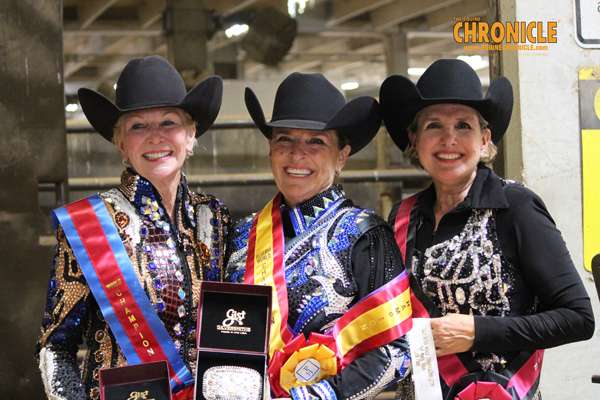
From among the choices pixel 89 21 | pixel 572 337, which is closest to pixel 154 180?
pixel 572 337

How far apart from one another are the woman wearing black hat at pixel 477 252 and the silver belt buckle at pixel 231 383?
22.0 inches

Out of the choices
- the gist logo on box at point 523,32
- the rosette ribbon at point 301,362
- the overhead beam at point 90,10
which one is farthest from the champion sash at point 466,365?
the overhead beam at point 90,10

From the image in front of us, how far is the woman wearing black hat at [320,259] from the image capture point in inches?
64.6

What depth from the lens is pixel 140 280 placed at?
1750mm

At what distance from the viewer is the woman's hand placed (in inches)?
67.1

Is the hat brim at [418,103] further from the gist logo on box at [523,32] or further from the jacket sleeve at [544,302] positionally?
the gist logo on box at [523,32]

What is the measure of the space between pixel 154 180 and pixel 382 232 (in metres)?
0.70

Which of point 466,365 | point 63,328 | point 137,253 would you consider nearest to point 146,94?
point 137,253

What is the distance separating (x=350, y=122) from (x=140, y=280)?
0.77 meters

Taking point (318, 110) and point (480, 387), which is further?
point (318, 110)

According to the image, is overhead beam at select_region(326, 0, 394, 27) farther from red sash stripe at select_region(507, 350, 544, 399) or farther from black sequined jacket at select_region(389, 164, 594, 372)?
red sash stripe at select_region(507, 350, 544, 399)

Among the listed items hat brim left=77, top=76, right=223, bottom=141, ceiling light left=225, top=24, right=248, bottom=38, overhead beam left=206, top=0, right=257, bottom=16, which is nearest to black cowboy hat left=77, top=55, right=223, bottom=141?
hat brim left=77, top=76, right=223, bottom=141

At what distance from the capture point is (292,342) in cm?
162

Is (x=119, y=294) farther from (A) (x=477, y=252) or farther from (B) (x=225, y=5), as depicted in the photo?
(B) (x=225, y=5)
